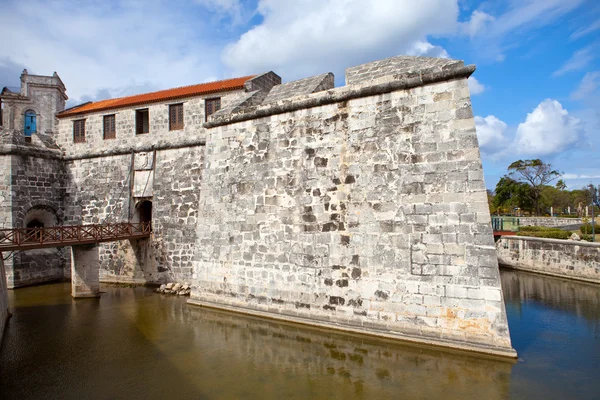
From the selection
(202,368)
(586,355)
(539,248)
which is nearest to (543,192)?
(539,248)

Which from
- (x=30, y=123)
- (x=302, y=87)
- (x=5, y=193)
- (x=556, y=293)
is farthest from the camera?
(x=30, y=123)

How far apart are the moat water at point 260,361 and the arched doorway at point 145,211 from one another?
5627 mm

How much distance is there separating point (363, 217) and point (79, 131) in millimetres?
15005

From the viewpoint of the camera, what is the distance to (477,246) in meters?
7.01

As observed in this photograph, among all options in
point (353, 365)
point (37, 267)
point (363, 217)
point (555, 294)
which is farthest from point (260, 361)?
point (37, 267)

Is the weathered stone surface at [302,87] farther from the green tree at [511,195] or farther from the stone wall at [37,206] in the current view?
the green tree at [511,195]

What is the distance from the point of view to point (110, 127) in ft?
51.6

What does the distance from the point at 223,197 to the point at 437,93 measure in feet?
21.9

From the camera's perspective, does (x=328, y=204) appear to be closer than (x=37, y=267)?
Yes

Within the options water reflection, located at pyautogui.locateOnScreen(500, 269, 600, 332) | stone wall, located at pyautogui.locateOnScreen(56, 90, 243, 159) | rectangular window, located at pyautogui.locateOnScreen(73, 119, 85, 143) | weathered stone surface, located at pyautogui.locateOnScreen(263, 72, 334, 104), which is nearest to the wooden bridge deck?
stone wall, located at pyautogui.locateOnScreen(56, 90, 243, 159)

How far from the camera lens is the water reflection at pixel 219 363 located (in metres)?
5.75

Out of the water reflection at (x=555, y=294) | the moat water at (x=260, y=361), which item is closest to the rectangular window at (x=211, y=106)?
the moat water at (x=260, y=361)

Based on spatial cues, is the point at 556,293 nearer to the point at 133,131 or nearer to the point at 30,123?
the point at 133,131

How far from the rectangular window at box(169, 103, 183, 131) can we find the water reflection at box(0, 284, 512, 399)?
314 inches
